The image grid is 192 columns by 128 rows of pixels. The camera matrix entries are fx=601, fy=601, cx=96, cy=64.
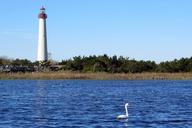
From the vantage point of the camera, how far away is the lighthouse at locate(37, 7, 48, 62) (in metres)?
138

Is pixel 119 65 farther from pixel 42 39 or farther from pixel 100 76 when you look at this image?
pixel 42 39

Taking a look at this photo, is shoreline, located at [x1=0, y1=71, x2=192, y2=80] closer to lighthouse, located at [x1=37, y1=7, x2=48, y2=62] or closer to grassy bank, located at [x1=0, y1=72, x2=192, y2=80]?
grassy bank, located at [x1=0, y1=72, x2=192, y2=80]

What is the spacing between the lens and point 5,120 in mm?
36844

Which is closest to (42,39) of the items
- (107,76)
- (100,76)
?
(100,76)

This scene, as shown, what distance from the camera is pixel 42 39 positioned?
138500 millimetres

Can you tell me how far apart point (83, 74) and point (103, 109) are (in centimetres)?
9894

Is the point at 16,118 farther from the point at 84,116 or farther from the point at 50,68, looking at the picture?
the point at 50,68

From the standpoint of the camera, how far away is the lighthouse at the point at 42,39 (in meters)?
138

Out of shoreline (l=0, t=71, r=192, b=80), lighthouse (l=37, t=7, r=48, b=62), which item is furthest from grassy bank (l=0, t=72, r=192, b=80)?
lighthouse (l=37, t=7, r=48, b=62)

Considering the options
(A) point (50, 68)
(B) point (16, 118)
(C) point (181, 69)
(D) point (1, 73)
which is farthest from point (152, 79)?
(B) point (16, 118)

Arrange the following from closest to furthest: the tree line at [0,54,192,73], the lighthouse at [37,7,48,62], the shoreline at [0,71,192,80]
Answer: the shoreline at [0,71,192,80] → the lighthouse at [37,7,48,62] → the tree line at [0,54,192,73]

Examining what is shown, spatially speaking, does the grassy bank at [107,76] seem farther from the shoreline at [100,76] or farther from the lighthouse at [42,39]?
the lighthouse at [42,39]

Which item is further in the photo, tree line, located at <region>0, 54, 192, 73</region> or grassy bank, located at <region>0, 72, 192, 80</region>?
tree line, located at <region>0, 54, 192, 73</region>

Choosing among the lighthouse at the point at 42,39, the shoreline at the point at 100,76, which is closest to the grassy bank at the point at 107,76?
the shoreline at the point at 100,76
